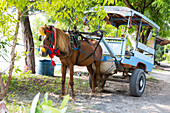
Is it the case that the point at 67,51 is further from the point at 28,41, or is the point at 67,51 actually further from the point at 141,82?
the point at 28,41

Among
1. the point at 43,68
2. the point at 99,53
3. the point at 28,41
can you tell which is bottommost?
the point at 43,68

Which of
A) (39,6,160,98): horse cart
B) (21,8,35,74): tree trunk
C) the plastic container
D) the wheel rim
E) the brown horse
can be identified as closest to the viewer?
the brown horse

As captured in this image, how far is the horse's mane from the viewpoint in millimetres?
5853

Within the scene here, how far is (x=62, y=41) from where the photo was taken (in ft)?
19.5

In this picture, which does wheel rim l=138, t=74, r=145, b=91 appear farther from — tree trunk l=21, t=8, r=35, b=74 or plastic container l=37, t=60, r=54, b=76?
tree trunk l=21, t=8, r=35, b=74

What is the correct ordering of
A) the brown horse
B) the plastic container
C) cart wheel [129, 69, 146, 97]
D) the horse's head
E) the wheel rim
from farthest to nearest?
the plastic container
the wheel rim
cart wheel [129, 69, 146, 97]
the brown horse
the horse's head

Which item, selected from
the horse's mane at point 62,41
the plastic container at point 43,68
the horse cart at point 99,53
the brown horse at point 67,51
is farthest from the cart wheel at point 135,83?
the plastic container at point 43,68

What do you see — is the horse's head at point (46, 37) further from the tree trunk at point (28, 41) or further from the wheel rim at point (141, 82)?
the tree trunk at point (28, 41)

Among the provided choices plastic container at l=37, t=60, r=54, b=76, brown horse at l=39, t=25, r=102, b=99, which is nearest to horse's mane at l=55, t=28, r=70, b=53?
brown horse at l=39, t=25, r=102, b=99

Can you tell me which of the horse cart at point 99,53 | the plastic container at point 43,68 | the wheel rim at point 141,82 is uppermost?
the horse cart at point 99,53

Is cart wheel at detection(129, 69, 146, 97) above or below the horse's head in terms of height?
below

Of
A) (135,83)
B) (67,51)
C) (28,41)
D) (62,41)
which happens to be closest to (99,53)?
(135,83)

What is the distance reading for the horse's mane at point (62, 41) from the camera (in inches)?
230

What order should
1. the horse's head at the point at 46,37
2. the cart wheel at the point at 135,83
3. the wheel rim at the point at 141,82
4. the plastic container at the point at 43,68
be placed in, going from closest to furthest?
the horse's head at the point at 46,37
the cart wheel at the point at 135,83
the wheel rim at the point at 141,82
the plastic container at the point at 43,68
